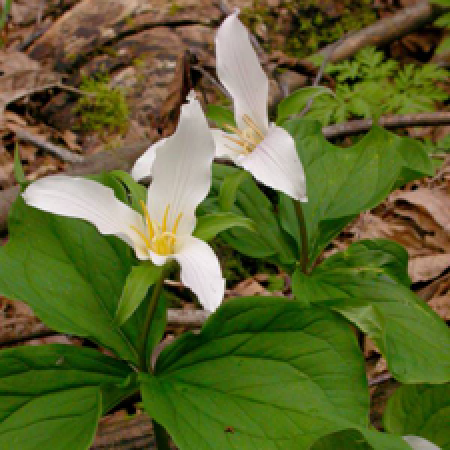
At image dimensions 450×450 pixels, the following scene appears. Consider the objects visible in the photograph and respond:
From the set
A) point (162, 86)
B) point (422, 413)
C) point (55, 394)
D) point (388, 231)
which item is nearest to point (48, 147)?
point (162, 86)

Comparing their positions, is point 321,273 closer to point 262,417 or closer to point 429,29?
point 262,417

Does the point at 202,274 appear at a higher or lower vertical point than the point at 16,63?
higher

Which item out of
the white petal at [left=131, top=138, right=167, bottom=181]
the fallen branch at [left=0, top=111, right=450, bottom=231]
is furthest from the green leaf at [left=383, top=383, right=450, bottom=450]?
the fallen branch at [left=0, top=111, right=450, bottom=231]

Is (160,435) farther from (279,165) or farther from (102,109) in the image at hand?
(102,109)

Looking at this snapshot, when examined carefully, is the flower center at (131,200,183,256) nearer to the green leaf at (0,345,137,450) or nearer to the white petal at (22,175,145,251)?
the white petal at (22,175,145,251)

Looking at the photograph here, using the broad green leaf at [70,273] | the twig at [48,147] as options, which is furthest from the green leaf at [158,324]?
the twig at [48,147]
